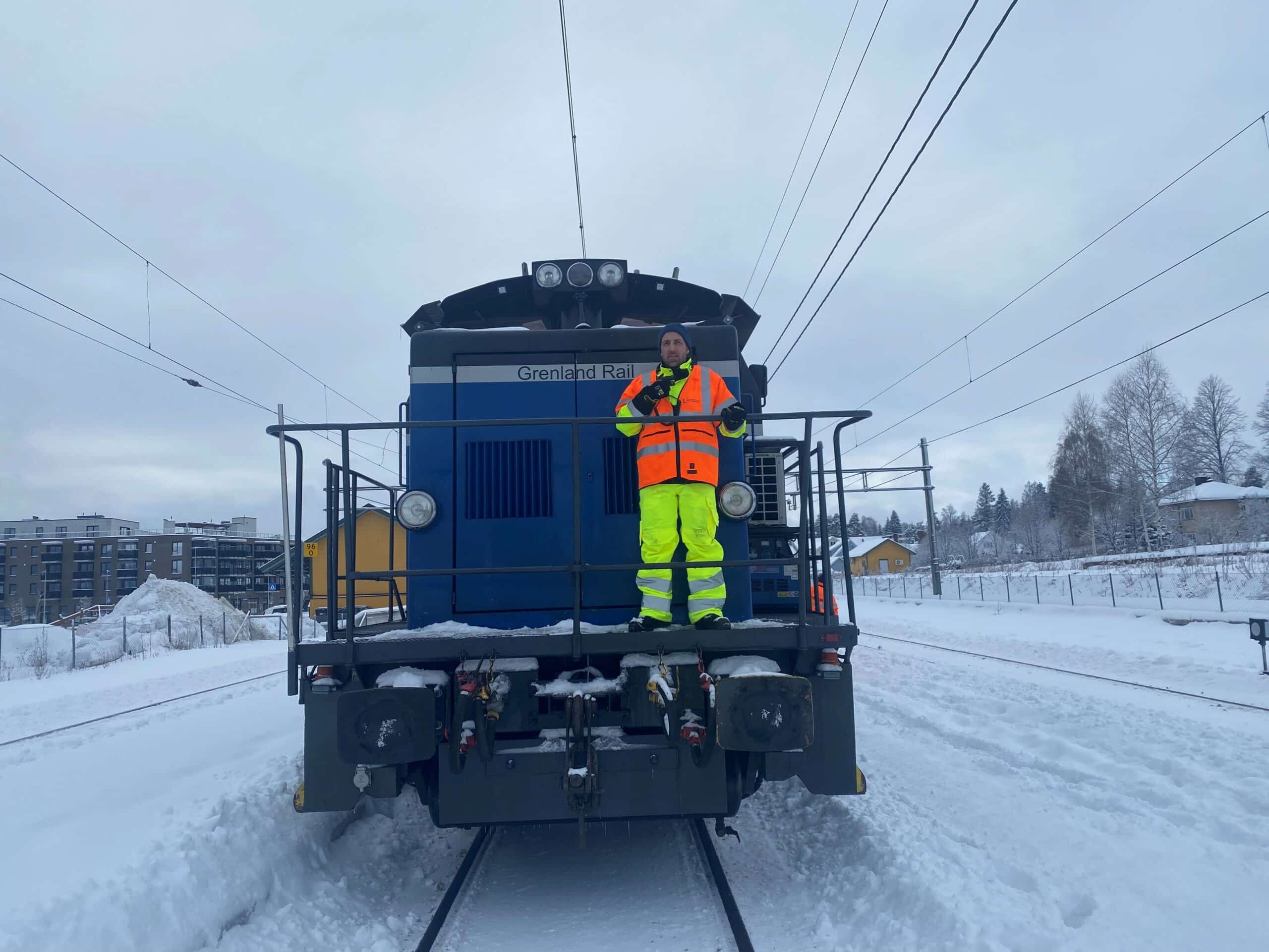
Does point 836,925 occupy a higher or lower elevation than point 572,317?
lower

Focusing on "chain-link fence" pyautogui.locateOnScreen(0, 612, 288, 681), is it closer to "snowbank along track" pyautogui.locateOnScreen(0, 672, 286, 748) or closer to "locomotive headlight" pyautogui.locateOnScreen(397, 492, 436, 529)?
"snowbank along track" pyautogui.locateOnScreen(0, 672, 286, 748)

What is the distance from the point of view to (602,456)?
461 cm

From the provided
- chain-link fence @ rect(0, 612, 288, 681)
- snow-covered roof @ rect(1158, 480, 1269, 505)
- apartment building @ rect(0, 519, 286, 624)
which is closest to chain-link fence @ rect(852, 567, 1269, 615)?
chain-link fence @ rect(0, 612, 288, 681)

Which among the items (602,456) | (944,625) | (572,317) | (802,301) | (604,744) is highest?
(802,301)

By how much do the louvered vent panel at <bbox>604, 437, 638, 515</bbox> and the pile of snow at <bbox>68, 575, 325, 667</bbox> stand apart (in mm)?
15215

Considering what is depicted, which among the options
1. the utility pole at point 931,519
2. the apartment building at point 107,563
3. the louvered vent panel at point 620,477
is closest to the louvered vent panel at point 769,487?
the louvered vent panel at point 620,477

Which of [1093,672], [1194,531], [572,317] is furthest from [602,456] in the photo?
[1194,531]

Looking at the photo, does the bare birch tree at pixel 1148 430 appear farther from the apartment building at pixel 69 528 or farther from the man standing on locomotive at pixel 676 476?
the apartment building at pixel 69 528

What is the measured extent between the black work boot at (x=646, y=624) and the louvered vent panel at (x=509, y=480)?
103 centimetres

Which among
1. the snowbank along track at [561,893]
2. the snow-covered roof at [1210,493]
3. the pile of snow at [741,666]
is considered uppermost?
the snow-covered roof at [1210,493]

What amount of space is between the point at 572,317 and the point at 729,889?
11.6ft

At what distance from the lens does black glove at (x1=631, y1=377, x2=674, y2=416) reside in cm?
391

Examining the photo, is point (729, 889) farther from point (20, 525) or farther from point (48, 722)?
point (20, 525)

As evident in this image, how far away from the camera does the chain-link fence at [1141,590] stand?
18859 mm
